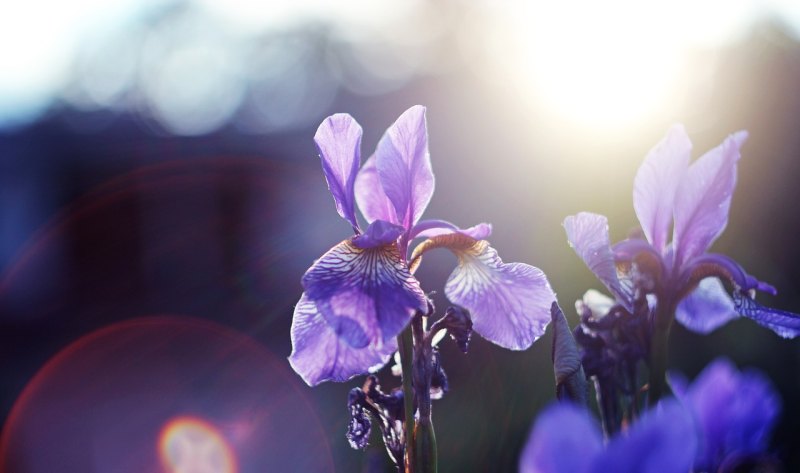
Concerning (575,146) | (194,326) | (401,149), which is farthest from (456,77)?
(401,149)

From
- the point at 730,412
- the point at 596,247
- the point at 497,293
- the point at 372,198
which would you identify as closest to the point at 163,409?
the point at 372,198

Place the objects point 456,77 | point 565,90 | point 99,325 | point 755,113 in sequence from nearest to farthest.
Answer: point 755,113, point 565,90, point 456,77, point 99,325

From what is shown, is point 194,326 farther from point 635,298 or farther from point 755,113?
point 635,298

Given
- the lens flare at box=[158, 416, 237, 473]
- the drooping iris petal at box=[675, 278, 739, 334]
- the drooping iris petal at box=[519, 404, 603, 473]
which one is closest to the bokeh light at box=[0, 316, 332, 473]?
the lens flare at box=[158, 416, 237, 473]

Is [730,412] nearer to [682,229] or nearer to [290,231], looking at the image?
[682,229]

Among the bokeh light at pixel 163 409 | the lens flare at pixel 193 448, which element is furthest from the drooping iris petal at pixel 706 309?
the lens flare at pixel 193 448

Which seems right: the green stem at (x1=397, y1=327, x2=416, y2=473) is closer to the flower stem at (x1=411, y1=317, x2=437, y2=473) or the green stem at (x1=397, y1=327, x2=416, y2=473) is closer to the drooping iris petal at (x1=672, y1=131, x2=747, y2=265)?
the flower stem at (x1=411, y1=317, x2=437, y2=473)
